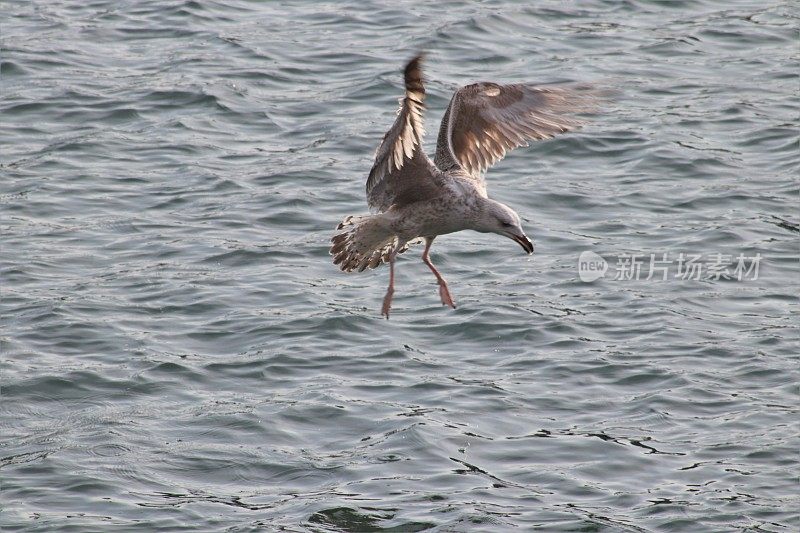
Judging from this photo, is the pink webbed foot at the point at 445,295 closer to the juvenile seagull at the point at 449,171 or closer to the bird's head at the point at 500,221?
the juvenile seagull at the point at 449,171

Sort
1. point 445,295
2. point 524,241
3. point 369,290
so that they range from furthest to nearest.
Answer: point 369,290
point 445,295
point 524,241

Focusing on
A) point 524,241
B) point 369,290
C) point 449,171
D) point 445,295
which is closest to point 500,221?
point 524,241

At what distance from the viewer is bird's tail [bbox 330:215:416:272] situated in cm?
920

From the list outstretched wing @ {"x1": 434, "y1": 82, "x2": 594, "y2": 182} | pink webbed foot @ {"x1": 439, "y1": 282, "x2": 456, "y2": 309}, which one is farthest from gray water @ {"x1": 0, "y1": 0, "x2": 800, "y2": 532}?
pink webbed foot @ {"x1": 439, "y1": 282, "x2": 456, "y2": 309}

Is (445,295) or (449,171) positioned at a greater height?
(449,171)

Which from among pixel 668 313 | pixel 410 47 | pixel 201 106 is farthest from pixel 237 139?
pixel 668 313

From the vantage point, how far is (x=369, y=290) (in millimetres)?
12547

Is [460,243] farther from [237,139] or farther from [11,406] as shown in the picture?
[11,406]

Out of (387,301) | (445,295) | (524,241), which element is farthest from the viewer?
(445,295)

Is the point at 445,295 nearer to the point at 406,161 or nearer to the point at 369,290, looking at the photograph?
the point at 406,161

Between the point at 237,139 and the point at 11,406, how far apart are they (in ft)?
16.4

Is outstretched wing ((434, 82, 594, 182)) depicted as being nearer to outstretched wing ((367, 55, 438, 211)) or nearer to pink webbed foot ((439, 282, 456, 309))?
outstretched wing ((367, 55, 438, 211))

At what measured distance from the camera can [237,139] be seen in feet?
49.4

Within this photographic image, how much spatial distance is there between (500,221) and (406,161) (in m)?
0.65
